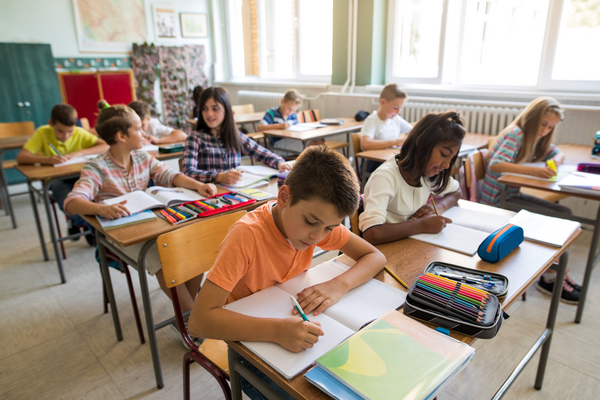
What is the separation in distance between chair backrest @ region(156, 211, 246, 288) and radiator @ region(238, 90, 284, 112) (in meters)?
4.49

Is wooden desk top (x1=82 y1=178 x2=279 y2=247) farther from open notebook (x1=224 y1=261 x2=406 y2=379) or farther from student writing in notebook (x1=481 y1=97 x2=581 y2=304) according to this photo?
student writing in notebook (x1=481 y1=97 x2=581 y2=304)

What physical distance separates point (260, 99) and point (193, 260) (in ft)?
16.3

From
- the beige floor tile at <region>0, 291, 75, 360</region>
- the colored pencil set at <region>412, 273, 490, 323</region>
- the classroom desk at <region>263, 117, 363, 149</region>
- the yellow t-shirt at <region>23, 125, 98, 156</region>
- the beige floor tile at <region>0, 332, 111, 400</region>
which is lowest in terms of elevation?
the beige floor tile at <region>0, 332, 111, 400</region>

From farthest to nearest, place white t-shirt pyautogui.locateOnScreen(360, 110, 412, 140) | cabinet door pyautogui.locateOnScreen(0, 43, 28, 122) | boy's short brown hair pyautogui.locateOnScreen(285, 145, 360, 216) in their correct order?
cabinet door pyautogui.locateOnScreen(0, 43, 28, 122) → white t-shirt pyautogui.locateOnScreen(360, 110, 412, 140) → boy's short brown hair pyautogui.locateOnScreen(285, 145, 360, 216)

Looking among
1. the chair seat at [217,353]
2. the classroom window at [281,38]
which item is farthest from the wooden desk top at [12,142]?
the classroom window at [281,38]

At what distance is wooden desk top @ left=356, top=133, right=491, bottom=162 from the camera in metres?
2.77

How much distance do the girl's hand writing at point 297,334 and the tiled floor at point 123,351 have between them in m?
0.99

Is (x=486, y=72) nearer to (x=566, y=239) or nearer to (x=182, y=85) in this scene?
(x=566, y=239)

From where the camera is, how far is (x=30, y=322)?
208 centimetres

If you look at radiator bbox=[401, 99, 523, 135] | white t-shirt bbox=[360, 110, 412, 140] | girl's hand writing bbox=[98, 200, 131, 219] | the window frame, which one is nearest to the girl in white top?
girl's hand writing bbox=[98, 200, 131, 219]

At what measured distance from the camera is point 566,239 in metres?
1.24

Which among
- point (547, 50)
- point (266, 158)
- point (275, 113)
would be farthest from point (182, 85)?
point (547, 50)

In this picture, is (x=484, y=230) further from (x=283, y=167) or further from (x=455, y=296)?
(x=283, y=167)

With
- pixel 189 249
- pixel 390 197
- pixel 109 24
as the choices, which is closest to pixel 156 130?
pixel 109 24
